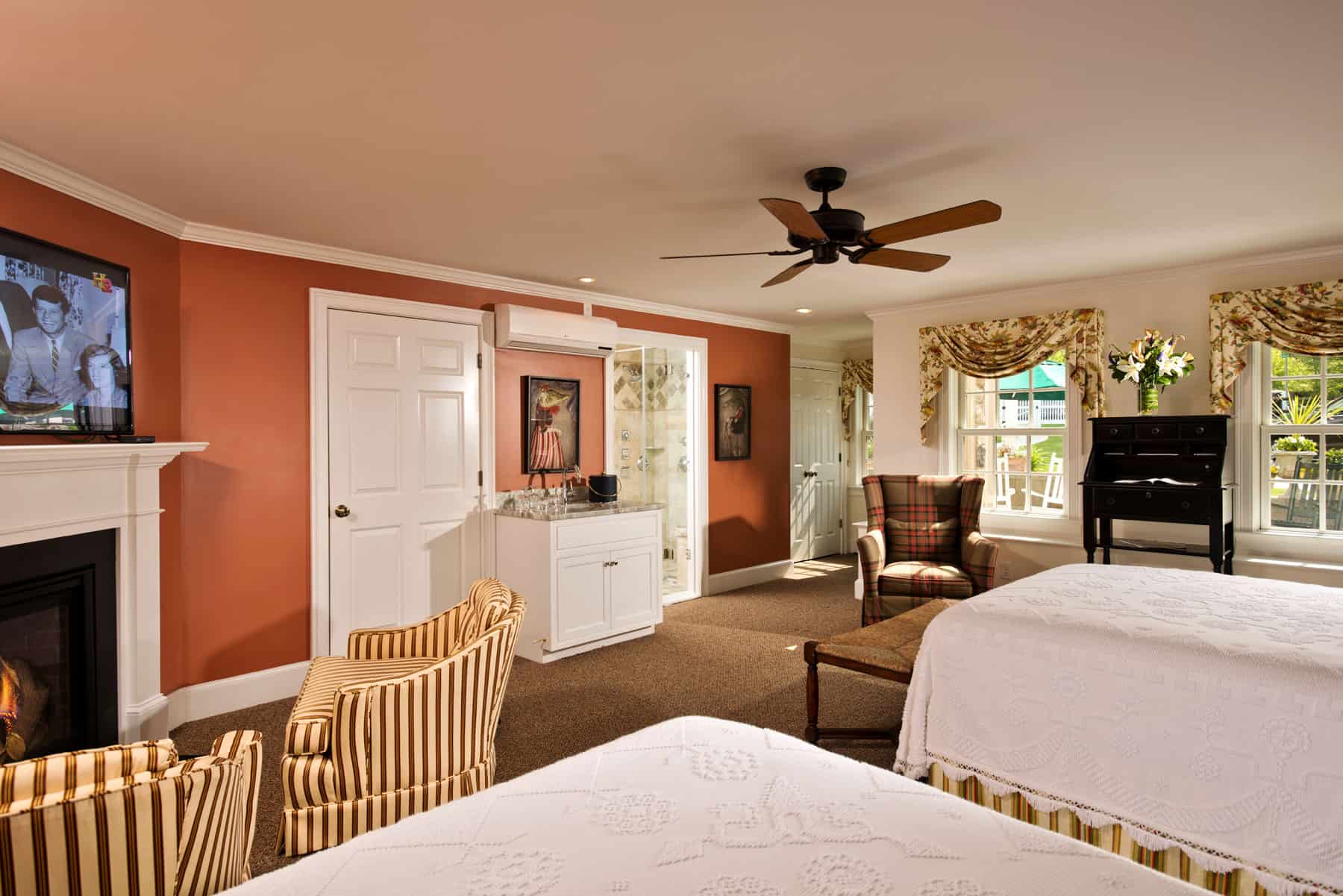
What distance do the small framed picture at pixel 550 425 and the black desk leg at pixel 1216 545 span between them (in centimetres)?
395

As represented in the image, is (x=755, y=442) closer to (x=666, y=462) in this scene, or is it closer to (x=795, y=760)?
(x=666, y=462)

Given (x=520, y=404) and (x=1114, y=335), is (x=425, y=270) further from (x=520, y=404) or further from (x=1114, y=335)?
(x=1114, y=335)

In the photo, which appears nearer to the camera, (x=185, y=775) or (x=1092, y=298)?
(x=185, y=775)

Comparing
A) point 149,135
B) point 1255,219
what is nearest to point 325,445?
point 149,135

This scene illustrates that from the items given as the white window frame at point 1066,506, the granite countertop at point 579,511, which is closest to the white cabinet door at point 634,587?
the granite countertop at point 579,511

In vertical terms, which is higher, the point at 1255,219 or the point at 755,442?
the point at 1255,219

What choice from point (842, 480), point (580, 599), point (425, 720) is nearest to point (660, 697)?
point (580, 599)

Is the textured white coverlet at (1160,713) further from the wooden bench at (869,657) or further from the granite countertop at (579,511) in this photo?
the granite countertop at (579,511)

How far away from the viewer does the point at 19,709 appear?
267cm

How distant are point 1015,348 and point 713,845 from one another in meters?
4.97

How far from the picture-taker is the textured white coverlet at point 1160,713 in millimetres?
1855

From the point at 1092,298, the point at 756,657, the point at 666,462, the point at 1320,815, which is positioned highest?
the point at 1092,298

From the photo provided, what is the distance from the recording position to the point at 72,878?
1.17 metres

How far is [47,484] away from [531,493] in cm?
268
